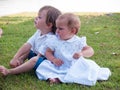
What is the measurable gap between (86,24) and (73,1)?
18.8 ft

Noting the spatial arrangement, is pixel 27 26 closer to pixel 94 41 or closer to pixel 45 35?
pixel 94 41

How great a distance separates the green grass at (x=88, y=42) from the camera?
13.4ft

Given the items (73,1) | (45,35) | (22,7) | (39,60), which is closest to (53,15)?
(45,35)

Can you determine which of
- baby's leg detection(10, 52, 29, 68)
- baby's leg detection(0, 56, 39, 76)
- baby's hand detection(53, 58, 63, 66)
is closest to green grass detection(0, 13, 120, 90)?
baby's leg detection(0, 56, 39, 76)

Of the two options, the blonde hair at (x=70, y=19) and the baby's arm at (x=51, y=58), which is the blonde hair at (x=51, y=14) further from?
the baby's arm at (x=51, y=58)

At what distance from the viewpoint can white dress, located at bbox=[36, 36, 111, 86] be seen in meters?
4.19

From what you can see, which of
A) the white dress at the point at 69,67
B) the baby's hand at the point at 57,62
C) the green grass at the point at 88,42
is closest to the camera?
the green grass at the point at 88,42

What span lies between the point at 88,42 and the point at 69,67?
7.16ft

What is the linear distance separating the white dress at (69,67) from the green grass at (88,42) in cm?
10

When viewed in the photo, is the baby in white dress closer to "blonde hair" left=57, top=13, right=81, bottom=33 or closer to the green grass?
"blonde hair" left=57, top=13, right=81, bottom=33

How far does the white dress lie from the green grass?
95mm

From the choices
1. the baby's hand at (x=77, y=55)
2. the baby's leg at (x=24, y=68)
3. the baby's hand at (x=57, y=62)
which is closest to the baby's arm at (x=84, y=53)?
the baby's hand at (x=77, y=55)

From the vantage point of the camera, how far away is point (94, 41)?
653 centimetres

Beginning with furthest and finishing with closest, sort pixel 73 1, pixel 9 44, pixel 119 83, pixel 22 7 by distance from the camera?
1. pixel 73 1
2. pixel 22 7
3. pixel 9 44
4. pixel 119 83
